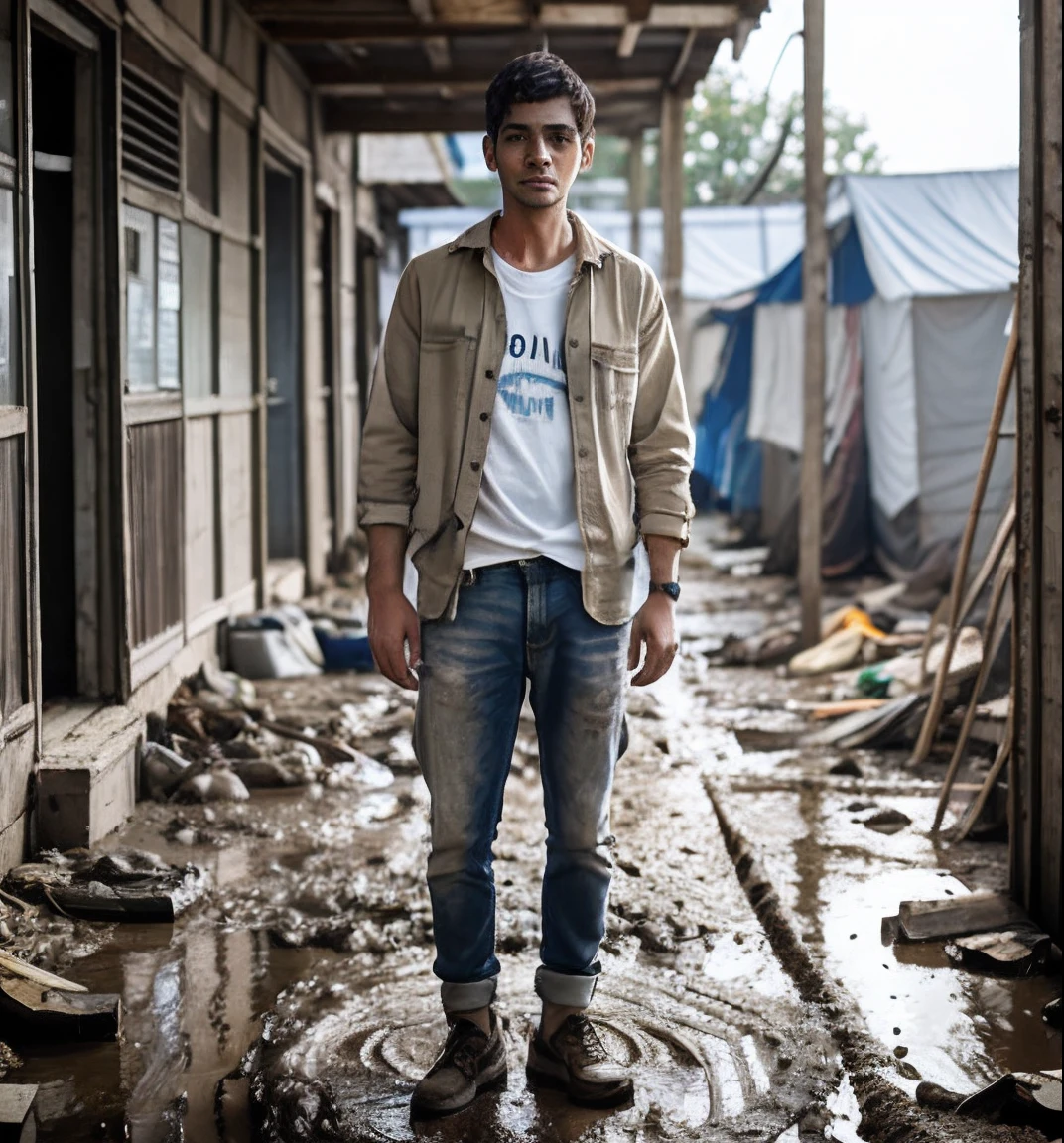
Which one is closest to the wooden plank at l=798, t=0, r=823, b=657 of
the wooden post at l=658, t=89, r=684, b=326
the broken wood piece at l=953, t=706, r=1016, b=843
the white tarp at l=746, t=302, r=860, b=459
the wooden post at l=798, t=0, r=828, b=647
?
the wooden post at l=798, t=0, r=828, b=647

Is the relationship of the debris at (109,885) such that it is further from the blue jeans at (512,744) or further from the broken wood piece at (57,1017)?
the blue jeans at (512,744)

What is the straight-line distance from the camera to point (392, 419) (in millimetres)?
3164

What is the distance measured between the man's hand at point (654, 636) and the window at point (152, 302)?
344 cm

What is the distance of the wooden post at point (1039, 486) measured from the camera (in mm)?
3998

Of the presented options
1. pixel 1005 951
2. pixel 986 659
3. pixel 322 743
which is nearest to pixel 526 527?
pixel 1005 951

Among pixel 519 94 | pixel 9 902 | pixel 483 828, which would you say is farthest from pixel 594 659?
pixel 9 902

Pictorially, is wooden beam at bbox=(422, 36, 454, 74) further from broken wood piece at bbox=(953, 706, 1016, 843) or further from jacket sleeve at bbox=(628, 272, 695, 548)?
jacket sleeve at bbox=(628, 272, 695, 548)

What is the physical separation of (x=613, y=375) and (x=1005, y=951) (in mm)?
1999

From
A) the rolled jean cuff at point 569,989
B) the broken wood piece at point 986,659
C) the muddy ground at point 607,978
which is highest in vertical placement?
the broken wood piece at point 986,659

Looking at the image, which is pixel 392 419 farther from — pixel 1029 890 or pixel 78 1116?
pixel 1029 890

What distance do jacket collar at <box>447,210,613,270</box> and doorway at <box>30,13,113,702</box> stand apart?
2901 millimetres

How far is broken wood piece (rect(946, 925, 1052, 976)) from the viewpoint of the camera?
154 inches

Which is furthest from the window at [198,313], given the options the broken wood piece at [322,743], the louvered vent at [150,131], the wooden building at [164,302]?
the broken wood piece at [322,743]

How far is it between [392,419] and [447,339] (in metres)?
0.22
